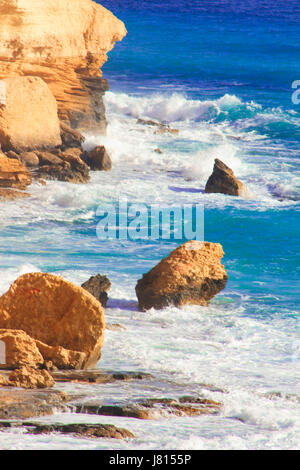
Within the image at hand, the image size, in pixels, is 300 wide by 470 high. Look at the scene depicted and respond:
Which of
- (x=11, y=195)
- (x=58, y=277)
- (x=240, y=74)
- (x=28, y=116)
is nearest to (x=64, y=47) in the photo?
(x=28, y=116)

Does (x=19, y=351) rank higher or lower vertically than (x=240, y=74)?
lower

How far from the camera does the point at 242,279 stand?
16.1 m

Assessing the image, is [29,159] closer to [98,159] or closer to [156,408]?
[98,159]

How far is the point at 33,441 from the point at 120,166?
18.2 m

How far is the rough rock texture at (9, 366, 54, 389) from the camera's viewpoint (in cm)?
912

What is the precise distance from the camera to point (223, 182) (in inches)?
882

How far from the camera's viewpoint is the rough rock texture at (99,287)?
13.3 m

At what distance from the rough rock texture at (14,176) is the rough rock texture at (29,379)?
1185 centimetres

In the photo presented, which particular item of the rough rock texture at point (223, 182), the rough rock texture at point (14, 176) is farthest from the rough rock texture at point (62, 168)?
the rough rock texture at point (223, 182)

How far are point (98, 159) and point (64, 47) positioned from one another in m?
3.81

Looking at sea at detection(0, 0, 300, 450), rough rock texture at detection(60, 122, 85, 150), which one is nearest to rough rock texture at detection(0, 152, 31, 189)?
sea at detection(0, 0, 300, 450)

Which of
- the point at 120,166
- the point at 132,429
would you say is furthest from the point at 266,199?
the point at 132,429

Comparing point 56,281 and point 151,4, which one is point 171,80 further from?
point 56,281

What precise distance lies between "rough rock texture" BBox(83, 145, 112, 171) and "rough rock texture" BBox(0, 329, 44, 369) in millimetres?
14770
